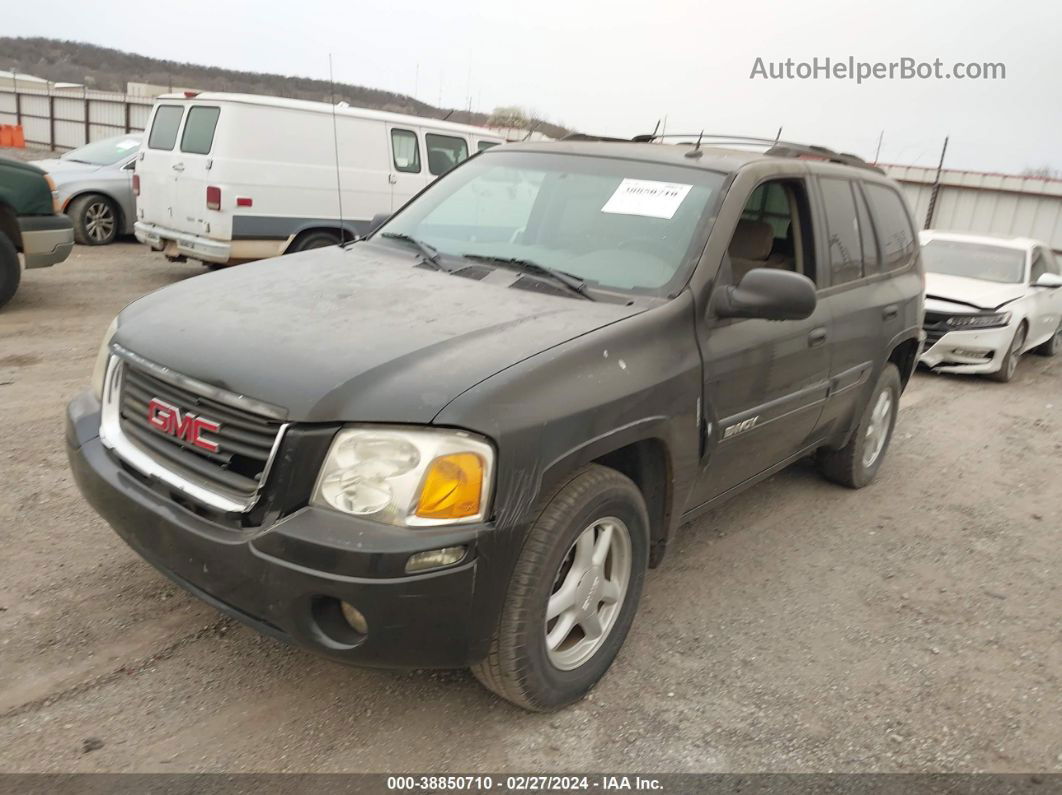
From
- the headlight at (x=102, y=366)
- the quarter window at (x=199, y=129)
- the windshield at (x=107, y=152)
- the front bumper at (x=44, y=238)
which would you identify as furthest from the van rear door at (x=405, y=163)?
the headlight at (x=102, y=366)

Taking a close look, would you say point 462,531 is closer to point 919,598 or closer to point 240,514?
point 240,514

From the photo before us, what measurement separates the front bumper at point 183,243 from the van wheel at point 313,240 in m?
0.74

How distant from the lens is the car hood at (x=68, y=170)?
10781 mm

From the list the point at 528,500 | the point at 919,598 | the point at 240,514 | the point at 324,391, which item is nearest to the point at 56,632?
the point at 240,514

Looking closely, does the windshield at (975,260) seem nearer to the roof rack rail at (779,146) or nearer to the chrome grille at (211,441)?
the roof rack rail at (779,146)

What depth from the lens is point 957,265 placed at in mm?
9719

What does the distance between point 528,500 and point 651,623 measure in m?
1.31

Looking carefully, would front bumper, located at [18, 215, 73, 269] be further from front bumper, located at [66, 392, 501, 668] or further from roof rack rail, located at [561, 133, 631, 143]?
front bumper, located at [66, 392, 501, 668]

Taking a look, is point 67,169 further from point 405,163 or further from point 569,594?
point 569,594

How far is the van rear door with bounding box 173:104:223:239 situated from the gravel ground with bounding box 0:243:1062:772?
4.27m

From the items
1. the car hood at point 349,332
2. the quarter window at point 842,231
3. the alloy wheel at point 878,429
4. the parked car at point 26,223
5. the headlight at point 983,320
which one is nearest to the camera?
the car hood at point 349,332

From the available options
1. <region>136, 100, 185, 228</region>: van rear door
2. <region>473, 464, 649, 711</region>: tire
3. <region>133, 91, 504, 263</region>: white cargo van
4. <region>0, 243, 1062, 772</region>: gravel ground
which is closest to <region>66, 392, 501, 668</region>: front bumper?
<region>473, 464, 649, 711</region>: tire

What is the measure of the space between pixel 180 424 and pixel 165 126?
26.7ft

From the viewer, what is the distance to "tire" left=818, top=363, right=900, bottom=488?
490 cm
